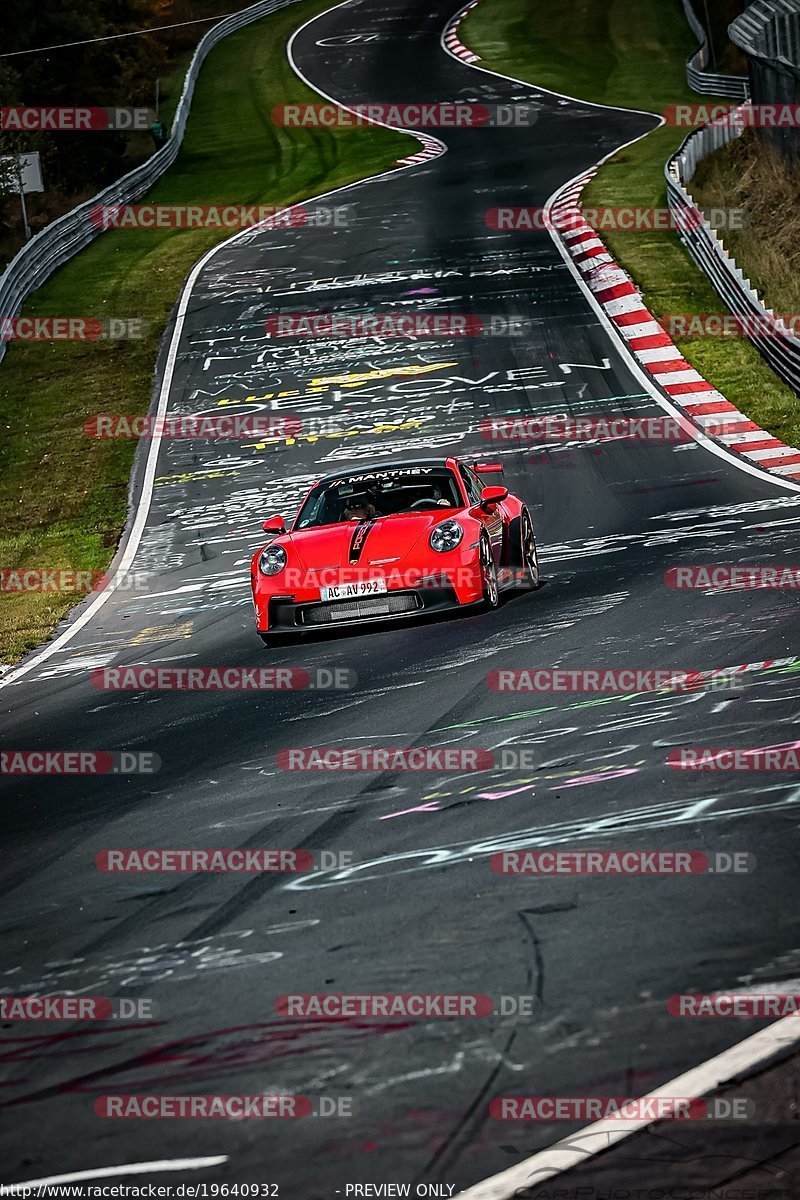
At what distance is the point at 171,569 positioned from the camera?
15.9 m

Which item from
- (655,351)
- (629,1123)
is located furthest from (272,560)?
(655,351)

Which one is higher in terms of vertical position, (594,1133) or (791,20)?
(791,20)

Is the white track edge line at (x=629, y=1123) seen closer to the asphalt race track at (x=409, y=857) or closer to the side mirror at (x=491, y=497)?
the asphalt race track at (x=409, y=857)

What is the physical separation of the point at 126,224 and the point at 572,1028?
119 feet

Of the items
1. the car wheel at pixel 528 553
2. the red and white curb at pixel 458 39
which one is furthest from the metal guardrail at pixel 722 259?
the red and white curb at pixel 458 39

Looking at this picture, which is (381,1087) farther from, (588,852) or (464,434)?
(464,434)

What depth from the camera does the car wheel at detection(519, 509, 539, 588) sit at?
12211 mm

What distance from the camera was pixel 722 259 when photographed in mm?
24953

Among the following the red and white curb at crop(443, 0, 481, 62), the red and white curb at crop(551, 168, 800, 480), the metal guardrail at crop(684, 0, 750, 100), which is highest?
the red and white curb at crop(443, 0, 481, 62)

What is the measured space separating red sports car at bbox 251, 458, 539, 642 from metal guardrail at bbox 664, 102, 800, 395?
384 inches

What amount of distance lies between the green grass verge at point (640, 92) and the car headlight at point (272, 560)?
29.5 ft

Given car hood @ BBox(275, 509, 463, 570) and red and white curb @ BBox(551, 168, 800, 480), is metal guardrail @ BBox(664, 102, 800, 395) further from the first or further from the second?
car hood @ BBox(275, 509, 463, 570)

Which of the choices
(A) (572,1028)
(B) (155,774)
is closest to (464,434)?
(B) (155,774)

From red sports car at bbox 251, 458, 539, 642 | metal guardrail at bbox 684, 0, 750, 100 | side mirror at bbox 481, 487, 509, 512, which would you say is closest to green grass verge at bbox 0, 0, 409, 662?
red sports car at bbox 251, 458, 539, 642
